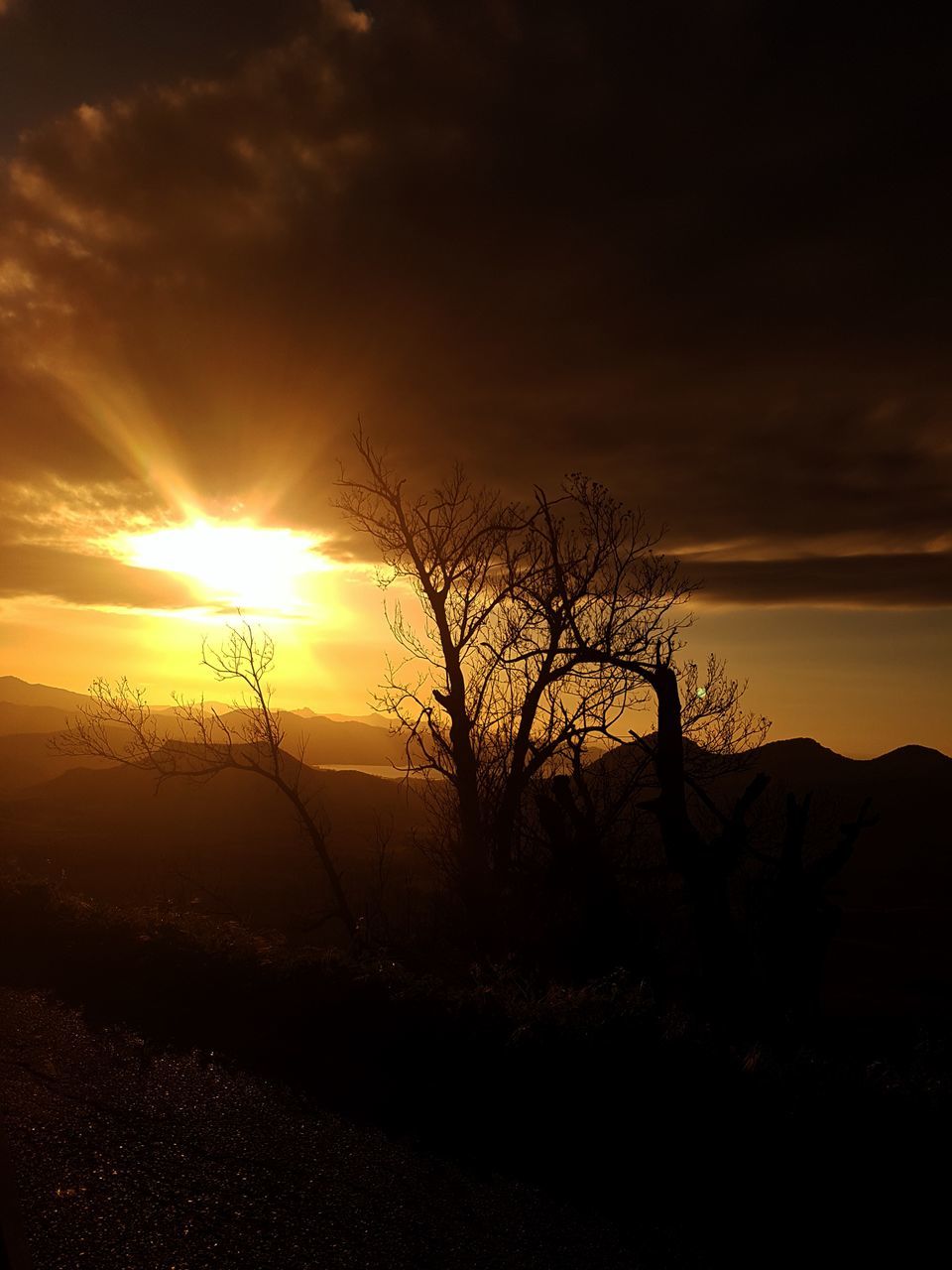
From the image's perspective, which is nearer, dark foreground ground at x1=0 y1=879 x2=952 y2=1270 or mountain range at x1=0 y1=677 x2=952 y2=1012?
dark foreground ground at x1=0 y1=879 x2=952 y2=1270

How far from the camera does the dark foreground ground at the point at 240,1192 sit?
14.6 ft

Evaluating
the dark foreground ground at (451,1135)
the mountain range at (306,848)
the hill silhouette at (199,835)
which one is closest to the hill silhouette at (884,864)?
the mountain range at (306,848)

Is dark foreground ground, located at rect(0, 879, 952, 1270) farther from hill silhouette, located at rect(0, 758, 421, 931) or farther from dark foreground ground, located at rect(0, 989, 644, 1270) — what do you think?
hill silhouette, located at rect(0, 758, 421, 931)

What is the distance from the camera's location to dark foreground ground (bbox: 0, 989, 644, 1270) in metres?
4.45

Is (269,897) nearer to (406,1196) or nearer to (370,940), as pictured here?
(370,940)

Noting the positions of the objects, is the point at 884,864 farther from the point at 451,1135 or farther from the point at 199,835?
the point at 451,1135

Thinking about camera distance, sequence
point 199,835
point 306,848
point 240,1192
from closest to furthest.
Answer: point 240,1192 → point 306,848 → point 199,835

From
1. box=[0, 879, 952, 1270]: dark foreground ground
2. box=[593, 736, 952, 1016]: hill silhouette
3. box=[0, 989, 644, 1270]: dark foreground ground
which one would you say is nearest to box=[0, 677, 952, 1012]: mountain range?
box=[593, 736, 952, 1016]: hill silhouette

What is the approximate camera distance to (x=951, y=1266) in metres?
4.53

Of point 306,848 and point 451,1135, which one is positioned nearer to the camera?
point 451,1135

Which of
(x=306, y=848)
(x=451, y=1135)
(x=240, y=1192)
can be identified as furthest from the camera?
(x=306, y=848)

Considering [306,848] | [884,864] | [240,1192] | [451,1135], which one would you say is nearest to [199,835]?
[306,848]

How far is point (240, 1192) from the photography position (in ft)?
16.3

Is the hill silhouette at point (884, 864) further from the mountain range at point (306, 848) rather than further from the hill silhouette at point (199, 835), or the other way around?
the hill silhouette at point (199, 835)
